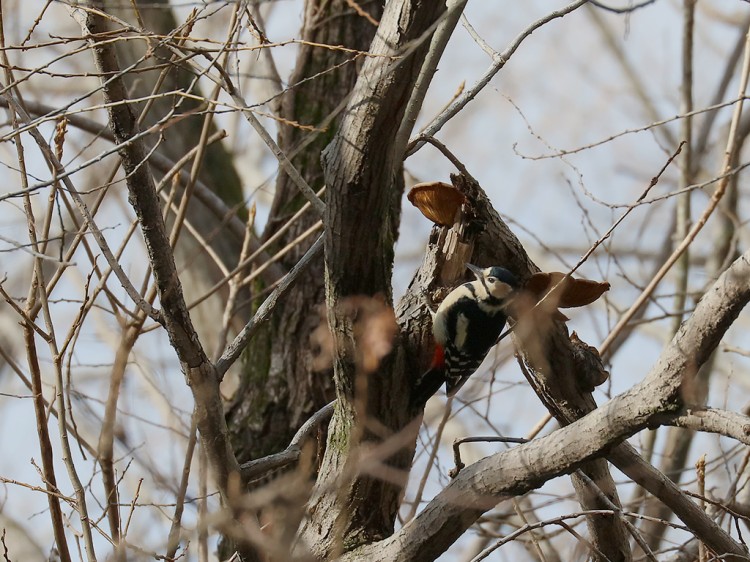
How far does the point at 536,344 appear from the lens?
11.5 feet

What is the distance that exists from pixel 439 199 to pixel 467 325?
1167 mm

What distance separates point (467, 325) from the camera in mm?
4582

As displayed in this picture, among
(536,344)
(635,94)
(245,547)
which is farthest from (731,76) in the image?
(245,547)

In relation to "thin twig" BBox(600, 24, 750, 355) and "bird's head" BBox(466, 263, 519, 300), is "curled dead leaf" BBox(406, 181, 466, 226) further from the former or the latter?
"thin twig" BBox(600, 24, 750, 355)

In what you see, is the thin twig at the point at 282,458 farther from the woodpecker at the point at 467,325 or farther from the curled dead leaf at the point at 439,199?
the curled dead leaf at the point at 439,199

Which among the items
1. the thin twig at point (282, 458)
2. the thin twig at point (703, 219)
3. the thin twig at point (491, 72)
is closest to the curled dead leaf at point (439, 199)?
the thin twig at point (491, 72)

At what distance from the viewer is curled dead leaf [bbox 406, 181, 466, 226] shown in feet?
11.6

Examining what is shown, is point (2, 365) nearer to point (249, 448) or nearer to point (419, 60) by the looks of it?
point (249, 448)

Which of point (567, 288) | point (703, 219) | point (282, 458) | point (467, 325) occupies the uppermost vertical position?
point (467, 325)

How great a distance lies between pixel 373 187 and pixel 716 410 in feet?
4.30

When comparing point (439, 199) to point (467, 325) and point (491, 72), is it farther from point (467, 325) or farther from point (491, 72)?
point (467, 325)

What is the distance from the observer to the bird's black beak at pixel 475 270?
12.6 feet

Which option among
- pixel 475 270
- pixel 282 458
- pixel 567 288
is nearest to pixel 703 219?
pixel 567 288

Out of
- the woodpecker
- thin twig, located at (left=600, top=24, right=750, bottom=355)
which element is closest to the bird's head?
the woodpecker
